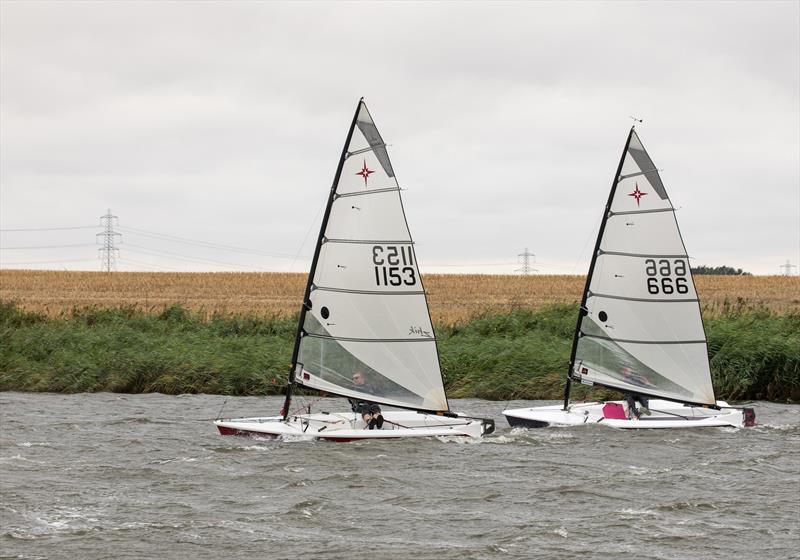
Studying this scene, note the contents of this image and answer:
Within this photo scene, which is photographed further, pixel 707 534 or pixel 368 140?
pixel 368 140

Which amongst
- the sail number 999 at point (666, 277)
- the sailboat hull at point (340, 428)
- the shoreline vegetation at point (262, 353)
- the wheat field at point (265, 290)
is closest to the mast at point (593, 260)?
the sail number 999 at point (666, 277)

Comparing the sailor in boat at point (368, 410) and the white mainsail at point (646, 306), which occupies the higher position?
the white mainsail at point (646, 306)

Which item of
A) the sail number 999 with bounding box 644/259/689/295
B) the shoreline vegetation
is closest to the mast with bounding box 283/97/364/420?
the shoreline vegetation

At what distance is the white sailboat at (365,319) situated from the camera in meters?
24.0

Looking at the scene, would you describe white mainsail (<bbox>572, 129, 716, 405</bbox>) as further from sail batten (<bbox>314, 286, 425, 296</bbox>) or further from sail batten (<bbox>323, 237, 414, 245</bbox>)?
sail batten (<bbox>323, 237, 414, 245</bbox>)

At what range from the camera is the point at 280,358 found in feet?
112

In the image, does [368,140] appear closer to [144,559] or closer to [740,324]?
[144,559]

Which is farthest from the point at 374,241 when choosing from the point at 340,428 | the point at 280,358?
the point at 280,358

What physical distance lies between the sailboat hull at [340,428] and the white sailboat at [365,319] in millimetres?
19

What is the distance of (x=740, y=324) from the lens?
119 ft

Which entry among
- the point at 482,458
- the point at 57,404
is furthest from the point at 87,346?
the point at 482,458

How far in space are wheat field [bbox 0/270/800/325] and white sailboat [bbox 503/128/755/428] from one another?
23663 mm

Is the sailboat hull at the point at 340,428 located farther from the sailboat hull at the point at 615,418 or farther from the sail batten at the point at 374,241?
the sail batten at the point at 374,241

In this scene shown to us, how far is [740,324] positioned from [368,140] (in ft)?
54.7
